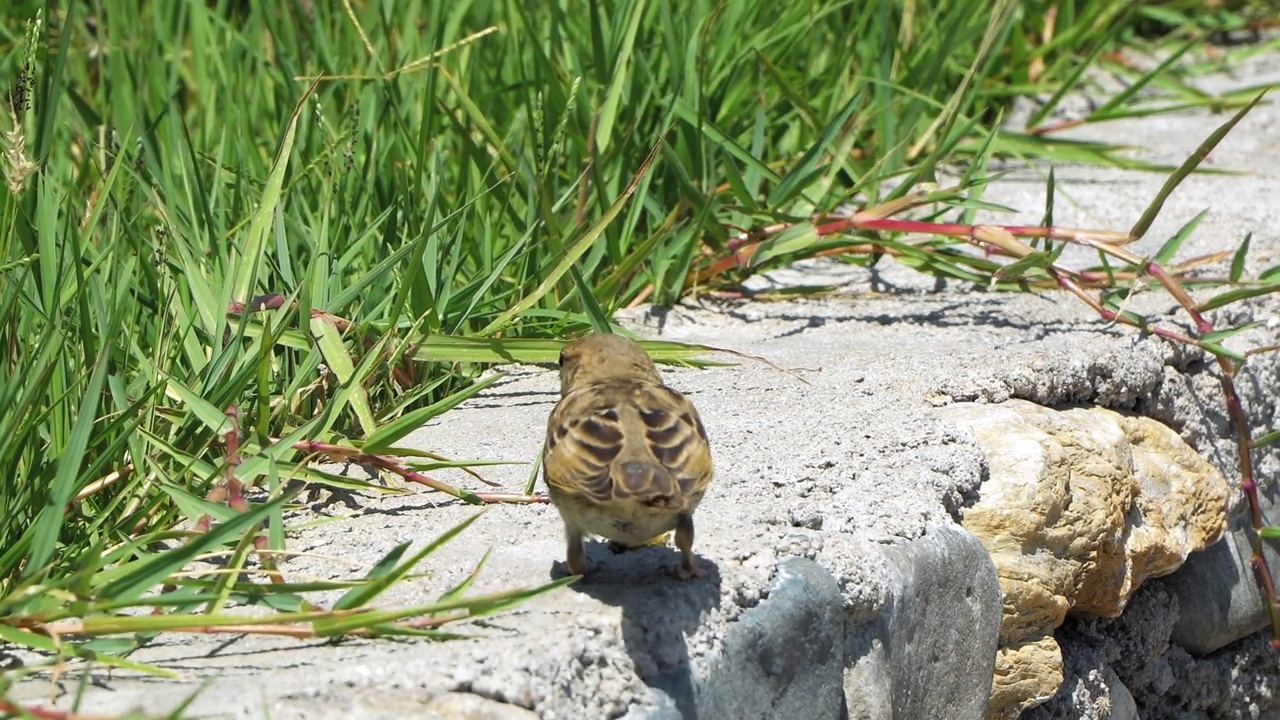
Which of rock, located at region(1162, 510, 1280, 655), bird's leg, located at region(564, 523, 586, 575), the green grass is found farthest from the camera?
rock, located at region(1162, 510, 1280, 655)

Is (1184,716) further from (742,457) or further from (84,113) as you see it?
(84,113)

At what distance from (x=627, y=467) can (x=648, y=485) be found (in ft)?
0.20

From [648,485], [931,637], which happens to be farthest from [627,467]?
[931,637]

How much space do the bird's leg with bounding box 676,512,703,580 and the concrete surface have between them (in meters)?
0.03

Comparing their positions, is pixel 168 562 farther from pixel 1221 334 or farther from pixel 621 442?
pixel 1221 334

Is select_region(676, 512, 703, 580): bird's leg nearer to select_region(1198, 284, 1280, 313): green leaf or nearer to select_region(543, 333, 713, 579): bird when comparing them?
select_region(543, 333, 713, 579): bird

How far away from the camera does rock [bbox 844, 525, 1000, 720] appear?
110 inches

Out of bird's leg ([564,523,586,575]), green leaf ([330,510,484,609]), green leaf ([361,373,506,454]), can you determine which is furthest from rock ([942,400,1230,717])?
green leaf ([330,510,484,609])

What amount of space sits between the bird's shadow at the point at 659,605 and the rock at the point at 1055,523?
833 millimetres

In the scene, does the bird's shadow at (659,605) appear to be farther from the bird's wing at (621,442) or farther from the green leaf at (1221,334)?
the green leaf at (1221,334)

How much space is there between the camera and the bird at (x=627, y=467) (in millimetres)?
2344

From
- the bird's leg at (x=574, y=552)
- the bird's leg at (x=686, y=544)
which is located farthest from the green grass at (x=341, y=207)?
the bird's leg at (x=686, y=544)

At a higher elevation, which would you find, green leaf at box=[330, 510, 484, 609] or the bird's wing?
the bird's wing

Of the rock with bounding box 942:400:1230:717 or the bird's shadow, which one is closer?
the bird's shadow
